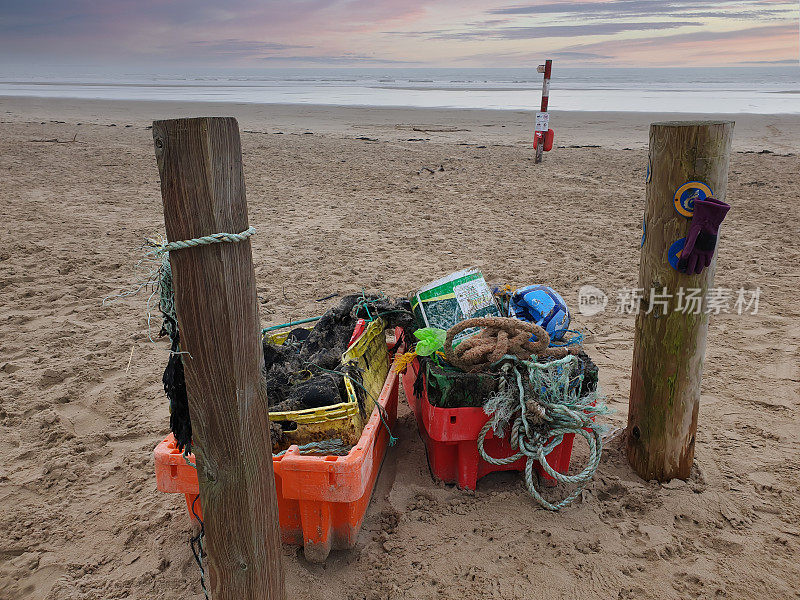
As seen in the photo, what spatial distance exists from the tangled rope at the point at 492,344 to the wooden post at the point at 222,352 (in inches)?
46.8

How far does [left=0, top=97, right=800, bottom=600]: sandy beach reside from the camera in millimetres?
2350

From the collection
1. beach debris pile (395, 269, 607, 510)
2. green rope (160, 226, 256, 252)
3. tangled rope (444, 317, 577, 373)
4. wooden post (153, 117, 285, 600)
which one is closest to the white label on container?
beach debris pile (395, 269, 607, 510)

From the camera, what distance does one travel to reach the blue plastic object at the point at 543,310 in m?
3.05

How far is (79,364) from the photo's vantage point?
151 inches

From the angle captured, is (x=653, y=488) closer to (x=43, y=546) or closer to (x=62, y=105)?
(x=43, y=546)

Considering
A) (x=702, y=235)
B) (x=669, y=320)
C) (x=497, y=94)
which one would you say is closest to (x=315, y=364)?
(x=669, y=320)

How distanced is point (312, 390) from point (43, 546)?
1309mm

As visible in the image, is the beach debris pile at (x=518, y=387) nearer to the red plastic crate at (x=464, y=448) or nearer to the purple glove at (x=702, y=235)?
the red plastic crate at (x=464, y=448)

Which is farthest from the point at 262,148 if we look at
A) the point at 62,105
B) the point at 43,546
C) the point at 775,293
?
the point at 62,105

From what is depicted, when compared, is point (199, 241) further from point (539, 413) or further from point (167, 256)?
point (539, 413)

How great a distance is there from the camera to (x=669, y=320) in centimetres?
268

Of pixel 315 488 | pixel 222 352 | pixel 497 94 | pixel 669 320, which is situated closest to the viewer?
pixel 222 352

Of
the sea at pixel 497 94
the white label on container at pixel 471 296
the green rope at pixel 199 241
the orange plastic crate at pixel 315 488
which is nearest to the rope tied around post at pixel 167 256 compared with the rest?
the green rope at pixel 199 241

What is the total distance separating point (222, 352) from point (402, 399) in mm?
2323
